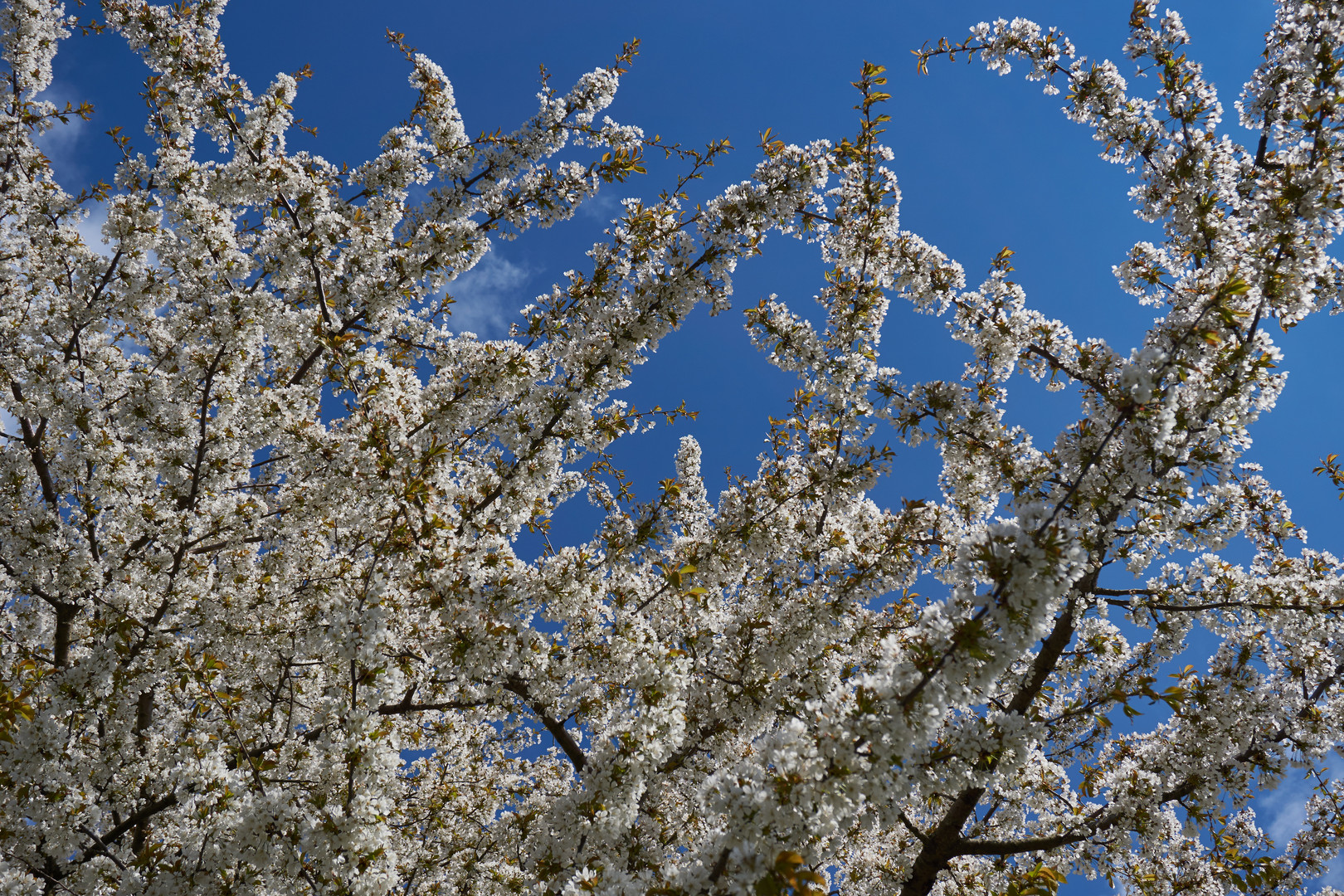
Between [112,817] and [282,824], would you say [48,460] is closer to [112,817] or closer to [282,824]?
[112,817]

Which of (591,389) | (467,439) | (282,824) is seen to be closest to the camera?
(282,824)

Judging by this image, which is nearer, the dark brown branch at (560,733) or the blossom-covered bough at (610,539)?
the blossom-covered bough at (610,539)

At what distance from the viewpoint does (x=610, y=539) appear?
678 centimetres

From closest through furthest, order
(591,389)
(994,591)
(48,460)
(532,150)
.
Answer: (994,591), (591,389), (532,150), (48,460)

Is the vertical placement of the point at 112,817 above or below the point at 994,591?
below

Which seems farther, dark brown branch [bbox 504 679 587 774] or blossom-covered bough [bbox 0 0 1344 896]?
dark brown branch [bbox 504 679 587 774]

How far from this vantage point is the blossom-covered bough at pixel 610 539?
4.30 metres

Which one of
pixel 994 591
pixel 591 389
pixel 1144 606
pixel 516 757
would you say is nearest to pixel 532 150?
pixel 591 389

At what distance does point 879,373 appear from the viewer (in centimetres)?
624

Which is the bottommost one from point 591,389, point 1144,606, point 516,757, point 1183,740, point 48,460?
point 48,460

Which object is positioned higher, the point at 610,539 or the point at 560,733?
the point at 610,539

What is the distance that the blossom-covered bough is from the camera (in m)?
4.30

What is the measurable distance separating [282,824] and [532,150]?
23.4 feet

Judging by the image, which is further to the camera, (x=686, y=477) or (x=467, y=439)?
(x=686, y=477)
